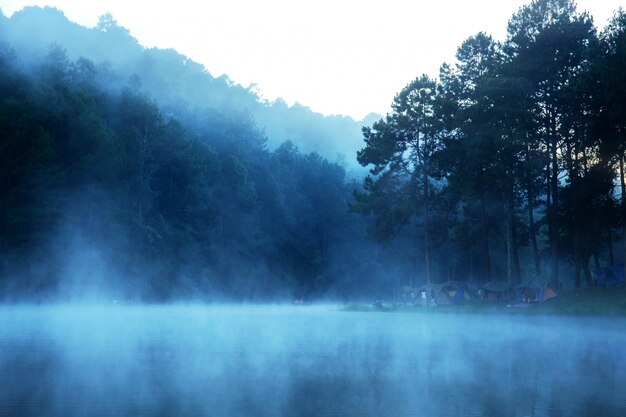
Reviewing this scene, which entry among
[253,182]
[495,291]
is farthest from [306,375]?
[253,182]

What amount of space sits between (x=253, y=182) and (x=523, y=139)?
5595cm

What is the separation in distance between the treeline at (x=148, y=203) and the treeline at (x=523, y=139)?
21.3 metres

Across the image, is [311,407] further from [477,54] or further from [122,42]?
[122,42]

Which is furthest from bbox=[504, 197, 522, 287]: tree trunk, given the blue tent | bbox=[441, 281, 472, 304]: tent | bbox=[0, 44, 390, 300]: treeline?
bbox=[0, 44, 390, 300]: treeline

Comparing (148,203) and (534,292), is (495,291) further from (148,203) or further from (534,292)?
(148,203)

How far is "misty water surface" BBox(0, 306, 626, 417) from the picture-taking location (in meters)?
10.5

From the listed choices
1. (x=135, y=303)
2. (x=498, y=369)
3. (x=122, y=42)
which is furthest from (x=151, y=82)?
(x=498, y=369)

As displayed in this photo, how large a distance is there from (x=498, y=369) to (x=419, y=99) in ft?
144

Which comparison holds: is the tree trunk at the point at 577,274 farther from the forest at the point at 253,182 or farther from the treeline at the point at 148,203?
the treeline at the point at 148,203

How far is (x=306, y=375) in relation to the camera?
46.4ft

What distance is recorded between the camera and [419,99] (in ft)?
190

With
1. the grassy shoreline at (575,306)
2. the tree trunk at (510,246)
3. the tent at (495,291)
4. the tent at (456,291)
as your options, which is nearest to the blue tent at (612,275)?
the tree trunk at (510,246)

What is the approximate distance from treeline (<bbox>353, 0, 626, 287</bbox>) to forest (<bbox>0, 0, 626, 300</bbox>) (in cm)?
12

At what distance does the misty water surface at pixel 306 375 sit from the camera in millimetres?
10477
